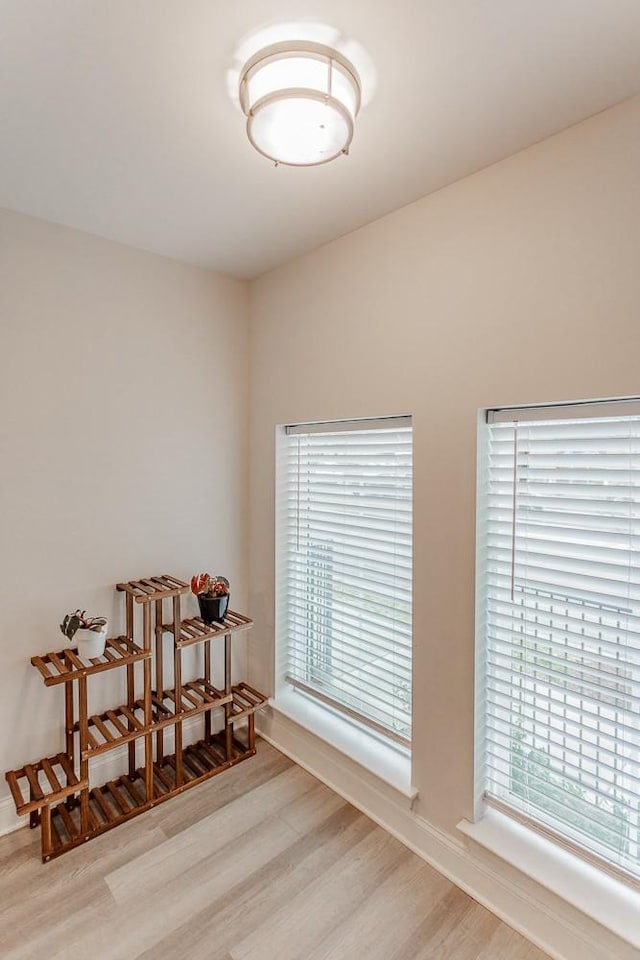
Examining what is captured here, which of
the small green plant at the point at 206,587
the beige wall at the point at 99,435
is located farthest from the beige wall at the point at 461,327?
the small green plant at the point at 206,587

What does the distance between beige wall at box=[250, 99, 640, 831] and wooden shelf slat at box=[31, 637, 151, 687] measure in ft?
3.92

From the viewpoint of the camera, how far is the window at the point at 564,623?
1411mm

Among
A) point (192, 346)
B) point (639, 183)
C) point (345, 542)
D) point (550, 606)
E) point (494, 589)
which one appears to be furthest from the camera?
point (192, 346)

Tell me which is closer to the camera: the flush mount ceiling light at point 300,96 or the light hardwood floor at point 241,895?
the flush mount ceiling light at point 300,96

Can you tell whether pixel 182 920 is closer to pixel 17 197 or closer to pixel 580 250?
pixel 580 250

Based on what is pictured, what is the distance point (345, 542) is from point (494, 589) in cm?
77

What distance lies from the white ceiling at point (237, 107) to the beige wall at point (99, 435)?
0.34 m

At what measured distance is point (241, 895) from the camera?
1.67 meters

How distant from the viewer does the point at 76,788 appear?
184 cm

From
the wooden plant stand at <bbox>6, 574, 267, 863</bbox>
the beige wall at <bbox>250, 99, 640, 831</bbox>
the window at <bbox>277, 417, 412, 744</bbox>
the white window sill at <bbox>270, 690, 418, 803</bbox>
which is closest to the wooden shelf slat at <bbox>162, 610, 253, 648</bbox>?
the wooden plant stand at <bbox>6, 574, 267, 863</bbox>

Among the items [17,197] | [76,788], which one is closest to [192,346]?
[17,197]

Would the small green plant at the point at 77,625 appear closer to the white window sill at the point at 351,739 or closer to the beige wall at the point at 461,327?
the white window sill at the point at 351,739

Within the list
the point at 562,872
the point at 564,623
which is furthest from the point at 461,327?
the point at 562,872

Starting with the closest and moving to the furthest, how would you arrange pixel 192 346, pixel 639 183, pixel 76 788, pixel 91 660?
1. pixel 639 183
2. pixel 76 788
3. pixel 91 660
4. pixel 192 346
